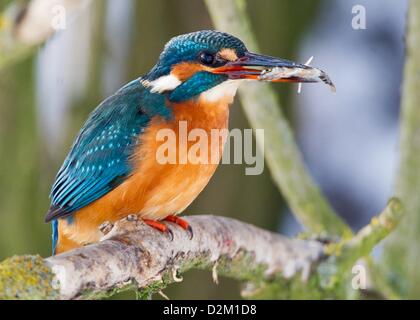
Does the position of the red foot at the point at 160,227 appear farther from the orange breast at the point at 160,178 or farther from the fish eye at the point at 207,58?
the fish eye at the point at 207,58

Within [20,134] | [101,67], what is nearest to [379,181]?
[101,67]

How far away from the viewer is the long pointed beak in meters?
2.79

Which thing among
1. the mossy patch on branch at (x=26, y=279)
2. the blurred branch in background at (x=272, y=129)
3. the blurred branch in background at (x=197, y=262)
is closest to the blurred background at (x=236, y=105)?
the blurred branch in background at (x=272, y=129)

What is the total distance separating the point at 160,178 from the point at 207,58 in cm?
42

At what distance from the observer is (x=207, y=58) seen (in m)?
2.85

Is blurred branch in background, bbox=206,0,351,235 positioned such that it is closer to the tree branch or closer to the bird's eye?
the tree branch

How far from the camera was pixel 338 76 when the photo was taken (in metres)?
4.40

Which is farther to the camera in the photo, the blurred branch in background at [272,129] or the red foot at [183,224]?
the blurred branch in background at [272,129]

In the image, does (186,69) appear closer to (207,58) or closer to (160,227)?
(207,58)

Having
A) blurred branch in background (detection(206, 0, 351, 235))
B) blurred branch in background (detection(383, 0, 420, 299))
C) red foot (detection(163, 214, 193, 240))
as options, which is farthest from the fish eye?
blurred branch in background (detection(383, 0, 420, 299))

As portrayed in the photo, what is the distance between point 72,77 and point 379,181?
1.62 m

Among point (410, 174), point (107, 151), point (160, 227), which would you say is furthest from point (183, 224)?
point (410, 174)

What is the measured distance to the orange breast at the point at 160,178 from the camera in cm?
283

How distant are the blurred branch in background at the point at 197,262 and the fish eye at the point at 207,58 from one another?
0.56 metres
